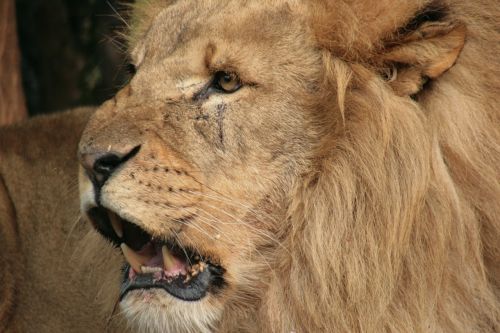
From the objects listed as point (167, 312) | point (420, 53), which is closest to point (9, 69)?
point (167, 312)

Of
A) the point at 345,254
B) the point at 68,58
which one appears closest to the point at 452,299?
the point at 345,254

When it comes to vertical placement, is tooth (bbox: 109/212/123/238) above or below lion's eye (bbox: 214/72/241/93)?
below

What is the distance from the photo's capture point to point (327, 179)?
3506 millimetres

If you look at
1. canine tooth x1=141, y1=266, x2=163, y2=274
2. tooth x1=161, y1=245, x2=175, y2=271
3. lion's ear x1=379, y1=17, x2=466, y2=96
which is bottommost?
canine tooth x1=141, y1=266, x2=163, y2=274

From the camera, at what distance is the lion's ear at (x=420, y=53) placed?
336 centimetres

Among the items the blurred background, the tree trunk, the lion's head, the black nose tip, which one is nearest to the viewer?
the black nose tip

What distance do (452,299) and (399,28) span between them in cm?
95

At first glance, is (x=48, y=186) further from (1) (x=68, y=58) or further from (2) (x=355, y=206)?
(1) (x=68, y=58)

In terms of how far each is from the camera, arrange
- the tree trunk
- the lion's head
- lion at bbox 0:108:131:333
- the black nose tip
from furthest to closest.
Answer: the tree trunk < lion at bbox 0:108:131:333 < the lion's head < the black nose tip

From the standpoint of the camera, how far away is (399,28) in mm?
3436

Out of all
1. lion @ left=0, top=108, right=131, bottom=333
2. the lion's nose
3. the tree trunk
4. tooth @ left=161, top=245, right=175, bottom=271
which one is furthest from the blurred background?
the lion's nose

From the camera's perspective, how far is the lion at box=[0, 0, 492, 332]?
3418mm

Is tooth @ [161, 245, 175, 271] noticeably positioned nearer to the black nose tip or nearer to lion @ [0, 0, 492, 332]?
lion @ [0, 0, 492, 332]

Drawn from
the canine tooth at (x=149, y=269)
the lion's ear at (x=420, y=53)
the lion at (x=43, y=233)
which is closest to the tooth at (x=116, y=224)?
Result: the canine tooth at (x=149, y=269)
